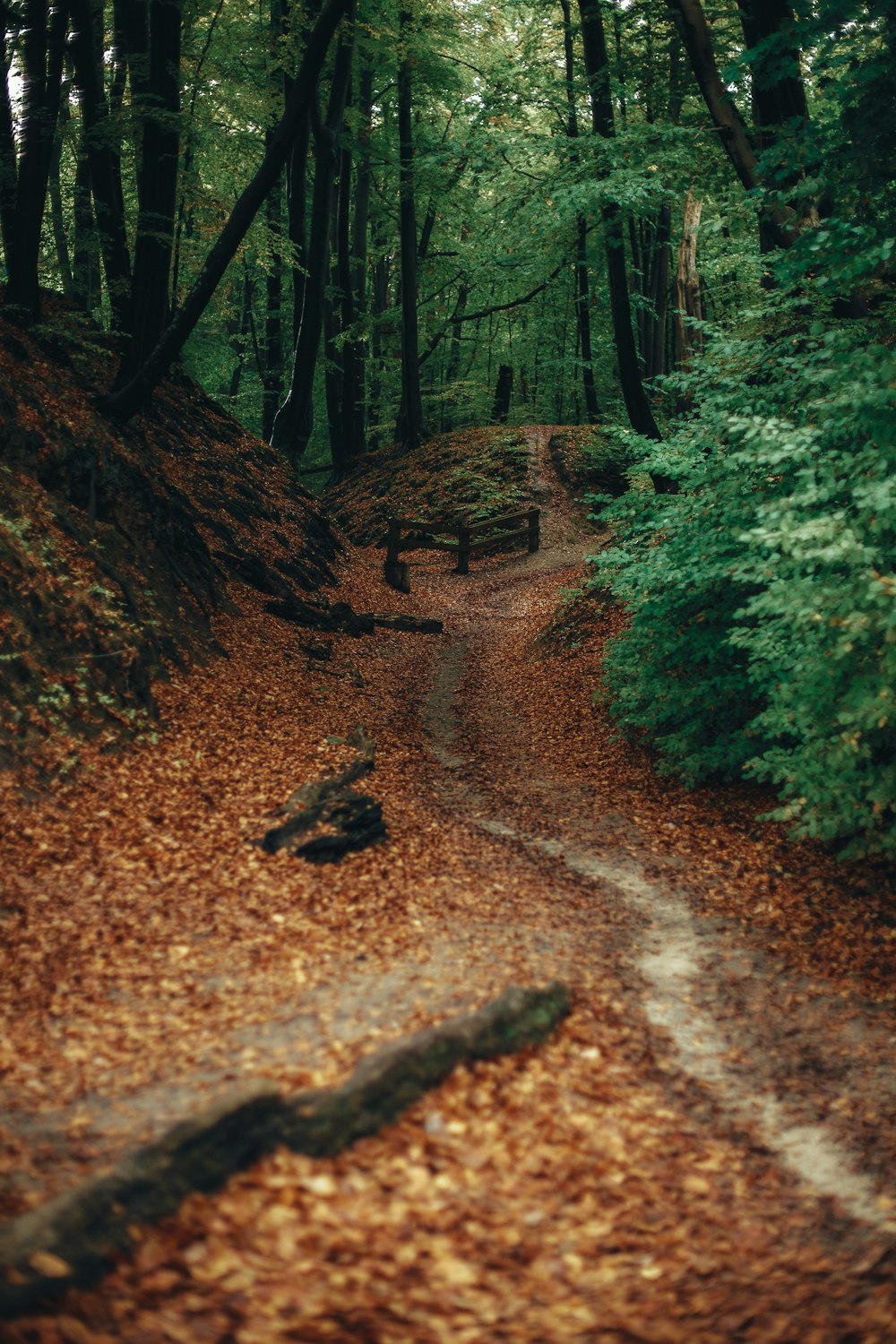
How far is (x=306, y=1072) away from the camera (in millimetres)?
4168

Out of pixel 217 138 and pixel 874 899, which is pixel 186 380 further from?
pixel 874 899

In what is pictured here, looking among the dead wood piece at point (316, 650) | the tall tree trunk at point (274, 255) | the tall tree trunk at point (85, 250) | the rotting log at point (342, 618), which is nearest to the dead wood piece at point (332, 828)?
the dead wood piece at point (316, 650)

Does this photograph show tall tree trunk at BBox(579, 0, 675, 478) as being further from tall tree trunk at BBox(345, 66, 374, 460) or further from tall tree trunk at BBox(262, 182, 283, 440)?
tall tree trunk at BBox(345, 66, 374, 460)

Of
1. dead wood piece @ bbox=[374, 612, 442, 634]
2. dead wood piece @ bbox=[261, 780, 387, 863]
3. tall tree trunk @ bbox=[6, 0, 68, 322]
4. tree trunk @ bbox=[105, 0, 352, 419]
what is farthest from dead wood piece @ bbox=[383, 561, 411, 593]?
dead wood piece @ bbox=[261, 780, 387, 863]

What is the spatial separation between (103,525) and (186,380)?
804cm

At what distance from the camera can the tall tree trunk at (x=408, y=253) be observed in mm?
22375

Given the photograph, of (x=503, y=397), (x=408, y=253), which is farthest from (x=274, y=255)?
(x=503, y=397)

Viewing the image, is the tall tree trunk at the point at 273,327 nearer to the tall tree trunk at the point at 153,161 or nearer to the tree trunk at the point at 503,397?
the tree trunk at the point at 503,397

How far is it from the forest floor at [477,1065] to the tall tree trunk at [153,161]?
5019 millimetres

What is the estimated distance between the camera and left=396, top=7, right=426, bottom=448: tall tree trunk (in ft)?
73.4

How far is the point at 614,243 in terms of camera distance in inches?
526

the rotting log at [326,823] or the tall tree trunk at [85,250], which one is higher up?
the tall tree trunk at [85,250]

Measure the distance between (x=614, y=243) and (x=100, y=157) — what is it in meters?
7.37

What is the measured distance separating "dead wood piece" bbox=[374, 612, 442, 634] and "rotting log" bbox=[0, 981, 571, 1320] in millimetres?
11307
